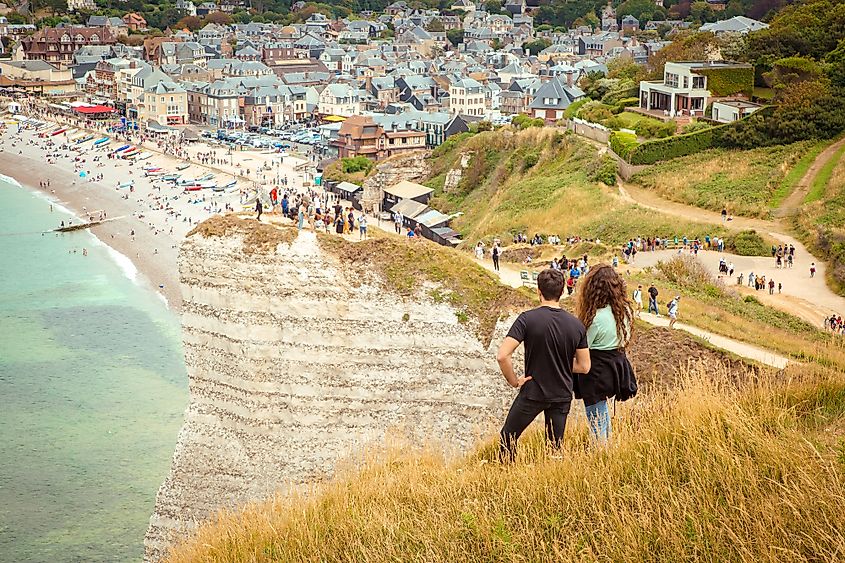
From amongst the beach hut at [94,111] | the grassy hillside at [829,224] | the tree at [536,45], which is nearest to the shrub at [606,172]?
the grassy hillside at [829,224]

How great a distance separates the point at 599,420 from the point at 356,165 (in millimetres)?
49806

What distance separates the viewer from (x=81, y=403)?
90.7 feet

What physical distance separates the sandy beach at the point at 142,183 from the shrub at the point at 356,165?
331 cm

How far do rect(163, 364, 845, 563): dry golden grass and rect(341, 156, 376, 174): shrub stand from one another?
48.1 metres

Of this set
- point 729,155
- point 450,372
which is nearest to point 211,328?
point 450,372

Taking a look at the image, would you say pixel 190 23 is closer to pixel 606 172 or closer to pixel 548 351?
pixel 606 172

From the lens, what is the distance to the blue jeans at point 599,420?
25.5 ft

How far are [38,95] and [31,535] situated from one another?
274 ft

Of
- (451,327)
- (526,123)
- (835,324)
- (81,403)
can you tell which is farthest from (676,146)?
(451,327)

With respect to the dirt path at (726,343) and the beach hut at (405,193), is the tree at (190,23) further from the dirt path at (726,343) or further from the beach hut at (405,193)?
the dirt path at (726,343)

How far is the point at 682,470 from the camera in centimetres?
727

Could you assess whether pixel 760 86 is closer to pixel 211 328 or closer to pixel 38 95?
pixel 211 328

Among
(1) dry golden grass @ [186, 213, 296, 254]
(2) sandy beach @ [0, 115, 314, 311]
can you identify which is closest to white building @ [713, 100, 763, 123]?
(2) sandy beach @ [0, 115, 314, 311]

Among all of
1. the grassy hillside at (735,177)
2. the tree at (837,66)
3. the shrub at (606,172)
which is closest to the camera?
the grassy hillside at (735,177)
